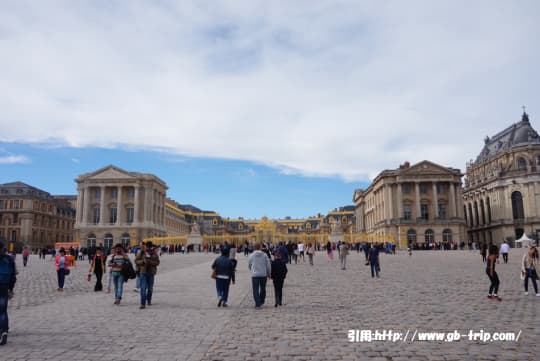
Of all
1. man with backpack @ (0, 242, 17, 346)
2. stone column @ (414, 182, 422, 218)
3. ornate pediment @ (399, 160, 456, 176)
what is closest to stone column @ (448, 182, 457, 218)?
ornate pediment @ (399, 160, 456, 176)

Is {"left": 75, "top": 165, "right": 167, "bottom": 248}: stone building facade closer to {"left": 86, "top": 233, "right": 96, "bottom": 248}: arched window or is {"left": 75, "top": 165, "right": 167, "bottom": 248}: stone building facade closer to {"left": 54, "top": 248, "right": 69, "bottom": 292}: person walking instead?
{"left": 86, "top": 233, "right": 96, "bottom": 248}: arched window

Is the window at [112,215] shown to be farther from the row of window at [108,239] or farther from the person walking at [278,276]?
the person walking at [278,276]

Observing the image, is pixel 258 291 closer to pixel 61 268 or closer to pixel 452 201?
pixel 61 268

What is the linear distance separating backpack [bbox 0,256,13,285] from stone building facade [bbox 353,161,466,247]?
7019 centimetres

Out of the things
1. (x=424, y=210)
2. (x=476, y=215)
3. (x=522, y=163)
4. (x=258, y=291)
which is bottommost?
(x=258, y=291)

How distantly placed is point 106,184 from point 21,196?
731 inches

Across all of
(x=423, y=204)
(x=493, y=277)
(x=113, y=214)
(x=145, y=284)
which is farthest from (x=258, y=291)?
(x=113, y=214)

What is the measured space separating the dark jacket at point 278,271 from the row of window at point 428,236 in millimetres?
64984

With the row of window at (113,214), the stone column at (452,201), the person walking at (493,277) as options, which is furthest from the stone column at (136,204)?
the person walking at (493,277)

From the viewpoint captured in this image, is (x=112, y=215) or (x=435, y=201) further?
(x=112, y=215)

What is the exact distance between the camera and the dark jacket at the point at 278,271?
39.7ft

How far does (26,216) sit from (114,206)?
1818cm

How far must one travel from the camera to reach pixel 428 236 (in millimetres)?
73250

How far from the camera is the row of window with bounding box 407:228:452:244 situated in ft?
239
